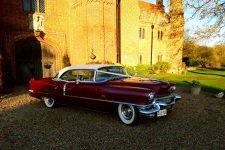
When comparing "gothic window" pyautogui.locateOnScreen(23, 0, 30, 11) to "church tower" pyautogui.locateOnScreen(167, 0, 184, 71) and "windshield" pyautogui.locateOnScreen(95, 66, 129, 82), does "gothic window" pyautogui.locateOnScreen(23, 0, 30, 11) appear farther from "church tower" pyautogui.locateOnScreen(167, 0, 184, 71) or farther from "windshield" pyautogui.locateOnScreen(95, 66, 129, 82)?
"church tower" pyautogui.locateOnScreen(167, 0, 184, 71)

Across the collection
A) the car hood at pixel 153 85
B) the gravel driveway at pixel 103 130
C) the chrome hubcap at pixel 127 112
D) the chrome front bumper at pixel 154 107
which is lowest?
the gravel driveway at pixel 103 130

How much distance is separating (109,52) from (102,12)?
9.13 feet

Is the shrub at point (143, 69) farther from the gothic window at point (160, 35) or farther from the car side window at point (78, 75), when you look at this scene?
the car side window at point (78, 75)

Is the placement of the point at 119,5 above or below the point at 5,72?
above

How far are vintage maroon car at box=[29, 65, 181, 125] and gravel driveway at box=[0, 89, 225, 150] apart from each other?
0.44 m

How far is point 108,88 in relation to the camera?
6605 millimetres

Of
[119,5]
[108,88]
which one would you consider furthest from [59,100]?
[119,5]

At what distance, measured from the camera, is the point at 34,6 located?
1592 cm

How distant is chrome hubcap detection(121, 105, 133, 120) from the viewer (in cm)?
645

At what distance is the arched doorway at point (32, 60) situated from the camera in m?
15.6

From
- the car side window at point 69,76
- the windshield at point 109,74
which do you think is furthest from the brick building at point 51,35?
the windshield at point 109,74

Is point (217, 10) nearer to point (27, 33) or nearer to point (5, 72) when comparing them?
point (27, 33)

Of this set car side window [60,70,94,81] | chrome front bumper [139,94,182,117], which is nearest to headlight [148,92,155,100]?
chrome front bumper [139,94,182,117]

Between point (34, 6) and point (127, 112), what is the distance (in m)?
12.4
